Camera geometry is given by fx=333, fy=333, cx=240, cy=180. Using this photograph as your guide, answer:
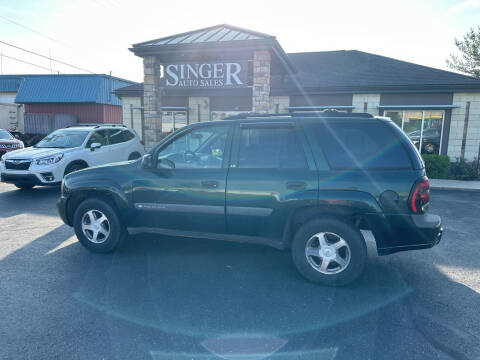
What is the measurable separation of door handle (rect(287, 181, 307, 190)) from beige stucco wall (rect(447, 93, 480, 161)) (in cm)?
1285

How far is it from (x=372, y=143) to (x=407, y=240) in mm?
1165

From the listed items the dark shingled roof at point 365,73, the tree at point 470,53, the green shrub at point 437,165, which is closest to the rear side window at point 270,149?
the green shrub at point 437,165

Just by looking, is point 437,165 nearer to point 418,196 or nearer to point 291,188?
point 418,196

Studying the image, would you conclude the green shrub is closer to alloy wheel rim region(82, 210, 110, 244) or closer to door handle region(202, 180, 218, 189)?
door handle region(202, 180, 218, 189)

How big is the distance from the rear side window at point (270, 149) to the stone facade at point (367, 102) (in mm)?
11606

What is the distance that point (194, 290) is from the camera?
375cm

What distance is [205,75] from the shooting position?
35.6 feet

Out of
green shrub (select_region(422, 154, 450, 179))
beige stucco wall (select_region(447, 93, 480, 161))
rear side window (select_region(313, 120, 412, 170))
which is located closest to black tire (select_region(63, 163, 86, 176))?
rear side window (select_region(313, 120, 412, 170))

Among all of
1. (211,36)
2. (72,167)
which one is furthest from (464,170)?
(72,167)

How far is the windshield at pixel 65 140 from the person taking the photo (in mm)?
9617

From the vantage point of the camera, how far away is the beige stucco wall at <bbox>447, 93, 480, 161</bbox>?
13.5m

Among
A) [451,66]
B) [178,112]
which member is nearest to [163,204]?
[178,112]

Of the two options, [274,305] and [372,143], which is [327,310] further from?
[372,143]

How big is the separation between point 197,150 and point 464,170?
12.1m
